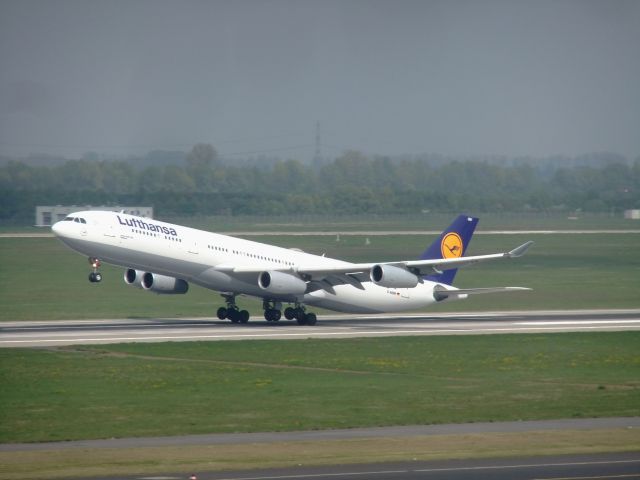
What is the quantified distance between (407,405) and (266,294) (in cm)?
2334

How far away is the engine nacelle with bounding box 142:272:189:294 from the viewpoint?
54.1 meters

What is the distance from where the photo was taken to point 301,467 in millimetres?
22266

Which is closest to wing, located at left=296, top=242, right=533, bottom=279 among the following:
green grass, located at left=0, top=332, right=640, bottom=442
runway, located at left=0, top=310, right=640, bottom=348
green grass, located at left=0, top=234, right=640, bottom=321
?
runway, located at left=0, top=310, right=640, bottom=348

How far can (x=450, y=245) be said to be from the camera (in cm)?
5741

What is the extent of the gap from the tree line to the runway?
4131 cm

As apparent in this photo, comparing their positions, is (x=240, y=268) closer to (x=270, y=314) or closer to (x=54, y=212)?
(x=270, y=314)

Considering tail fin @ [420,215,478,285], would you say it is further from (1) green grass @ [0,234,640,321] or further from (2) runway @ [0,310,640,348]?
(1) green grass @ [0,234,640,321]

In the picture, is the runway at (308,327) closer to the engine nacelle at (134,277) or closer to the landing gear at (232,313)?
the landing gear at (232,313)

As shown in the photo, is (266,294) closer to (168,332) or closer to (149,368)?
(168,332)

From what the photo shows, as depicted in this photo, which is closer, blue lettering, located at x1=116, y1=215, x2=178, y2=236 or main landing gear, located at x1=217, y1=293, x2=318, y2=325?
blue lettering, located at x1=116, y1=215, x2=178, y2=236

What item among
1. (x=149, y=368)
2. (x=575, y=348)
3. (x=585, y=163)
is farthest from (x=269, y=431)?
(x=585, y=163)

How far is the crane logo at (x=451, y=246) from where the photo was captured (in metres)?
57.2

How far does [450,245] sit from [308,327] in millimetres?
9159

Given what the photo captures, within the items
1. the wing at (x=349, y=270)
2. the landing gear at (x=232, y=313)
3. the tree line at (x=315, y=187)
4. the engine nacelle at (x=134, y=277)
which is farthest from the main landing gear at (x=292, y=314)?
the tree line at (x=315, y=187)
